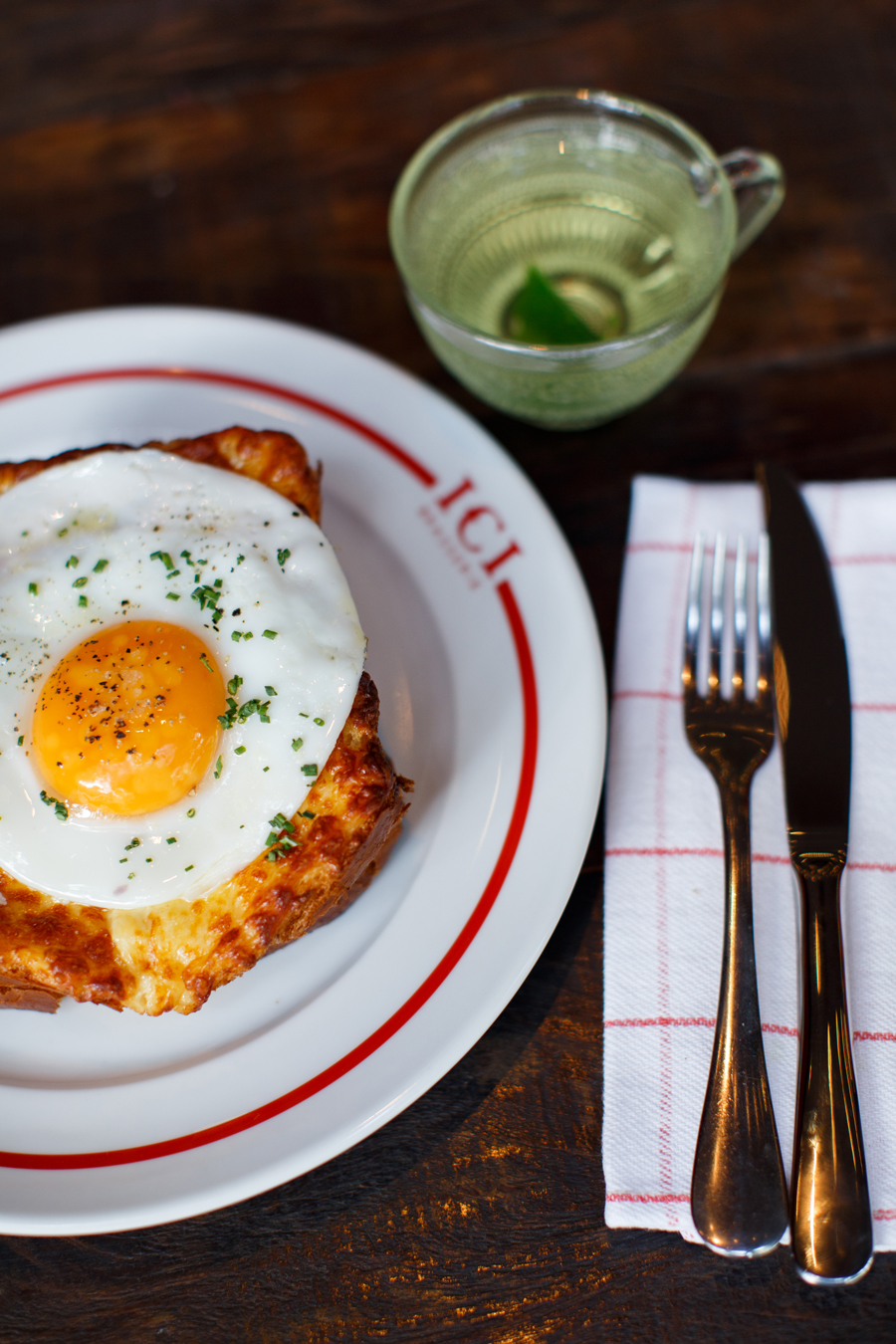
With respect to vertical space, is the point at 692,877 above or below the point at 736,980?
above

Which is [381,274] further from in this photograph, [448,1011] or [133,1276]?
[133,1276]

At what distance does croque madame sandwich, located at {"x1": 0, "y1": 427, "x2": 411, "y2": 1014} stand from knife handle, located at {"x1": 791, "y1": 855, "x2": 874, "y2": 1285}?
3.71ft

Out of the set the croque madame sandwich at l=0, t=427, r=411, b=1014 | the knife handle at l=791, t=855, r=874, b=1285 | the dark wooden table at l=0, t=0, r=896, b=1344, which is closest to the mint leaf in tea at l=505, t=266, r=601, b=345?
the dark wooden table at l=0, t=0, r=896, b=1344

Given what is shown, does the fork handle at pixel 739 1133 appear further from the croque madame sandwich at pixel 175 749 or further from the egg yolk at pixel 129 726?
the egg yolk at pixel 129 726

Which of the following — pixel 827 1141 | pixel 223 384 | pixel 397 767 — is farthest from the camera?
pixel 223 384

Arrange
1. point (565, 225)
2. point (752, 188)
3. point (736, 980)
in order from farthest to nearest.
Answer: point (565, 225) < point (752, 188) < point (736, 980)

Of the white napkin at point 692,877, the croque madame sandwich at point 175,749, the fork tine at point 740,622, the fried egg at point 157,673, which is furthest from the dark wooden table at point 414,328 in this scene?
the fried egg at point 157,673

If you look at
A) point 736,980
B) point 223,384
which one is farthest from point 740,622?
point 223,384

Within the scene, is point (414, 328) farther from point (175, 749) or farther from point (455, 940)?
point (455, 940)

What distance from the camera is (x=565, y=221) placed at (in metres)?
3.33

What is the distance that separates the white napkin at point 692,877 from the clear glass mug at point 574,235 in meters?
0.44

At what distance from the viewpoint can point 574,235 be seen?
3.34m

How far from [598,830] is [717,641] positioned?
67 cm

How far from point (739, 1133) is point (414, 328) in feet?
9.02
